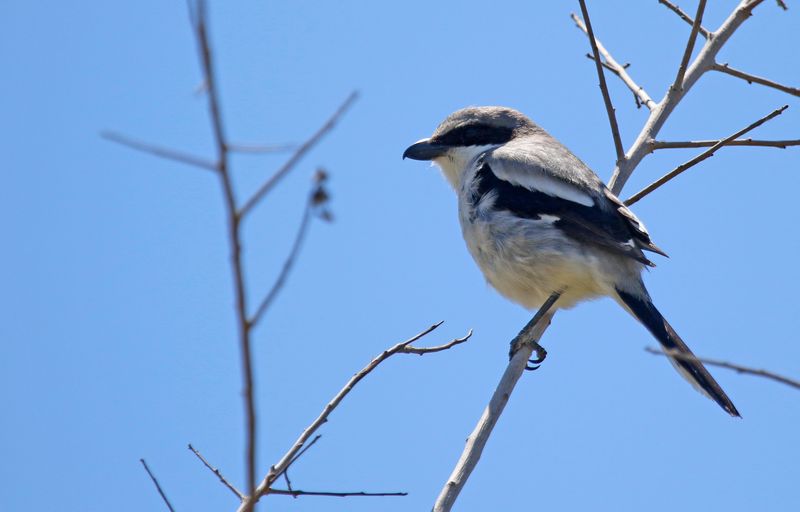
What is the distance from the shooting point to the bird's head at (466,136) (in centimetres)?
546

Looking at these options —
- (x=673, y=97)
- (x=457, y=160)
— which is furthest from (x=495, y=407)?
(x=457, y=160)

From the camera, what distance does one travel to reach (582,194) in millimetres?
4602

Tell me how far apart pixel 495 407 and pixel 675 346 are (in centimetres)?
118

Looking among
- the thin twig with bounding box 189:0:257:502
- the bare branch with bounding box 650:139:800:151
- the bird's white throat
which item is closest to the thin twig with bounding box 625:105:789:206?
the bare branch with bounding box 650:139:800:151

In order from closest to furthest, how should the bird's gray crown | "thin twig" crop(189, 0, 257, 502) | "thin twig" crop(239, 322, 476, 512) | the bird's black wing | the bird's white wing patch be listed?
1. "thin twig" crop(189, 0, 257, 502)
2. "thin twig" crop(239, 322, 476, 512)
3. the bird's black wing
4. the bird's white wing patch
5. the bird's gray crown

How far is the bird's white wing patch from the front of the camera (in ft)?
15.1

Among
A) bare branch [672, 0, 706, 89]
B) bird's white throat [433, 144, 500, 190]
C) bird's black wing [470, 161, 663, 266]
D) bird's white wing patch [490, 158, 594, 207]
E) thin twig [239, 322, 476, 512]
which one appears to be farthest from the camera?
bird's white throat [433, 144, 500, 190]

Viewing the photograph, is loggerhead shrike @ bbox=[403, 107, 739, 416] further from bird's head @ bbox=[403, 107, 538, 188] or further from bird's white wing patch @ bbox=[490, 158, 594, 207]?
bird's head @ bbox=[403, 107, 538, 188]

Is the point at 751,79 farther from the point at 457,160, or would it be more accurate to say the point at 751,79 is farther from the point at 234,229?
the point at 234,229

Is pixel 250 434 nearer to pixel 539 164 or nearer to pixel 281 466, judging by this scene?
pixel 281 466

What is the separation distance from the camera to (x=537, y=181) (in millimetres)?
4762

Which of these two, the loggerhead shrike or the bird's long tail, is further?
the loggerhead shrike

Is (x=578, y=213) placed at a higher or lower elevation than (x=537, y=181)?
lower

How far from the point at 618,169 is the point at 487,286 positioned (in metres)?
0.94
